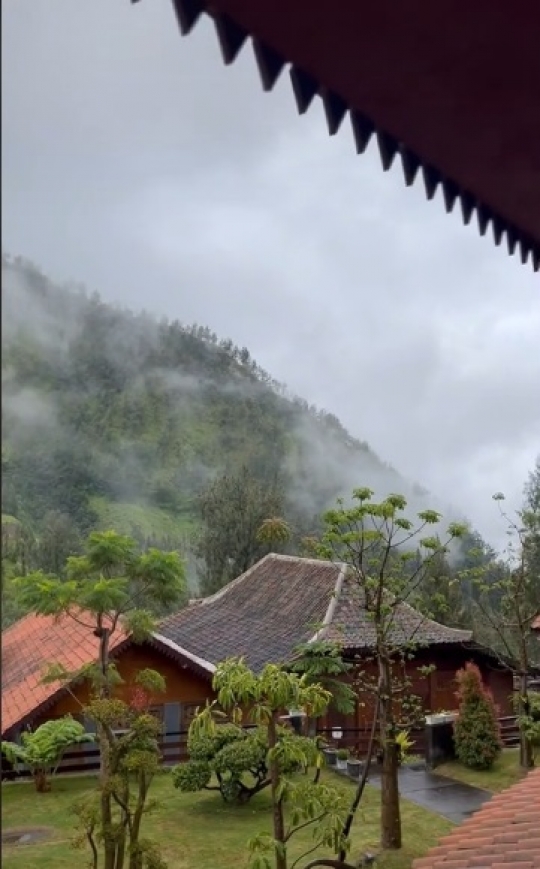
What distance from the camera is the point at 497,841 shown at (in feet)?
13.1

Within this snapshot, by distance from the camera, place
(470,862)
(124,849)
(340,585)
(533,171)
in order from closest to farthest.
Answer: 1. (533,171)
2. (470,862)
3. (124,849)
4. (340,585)

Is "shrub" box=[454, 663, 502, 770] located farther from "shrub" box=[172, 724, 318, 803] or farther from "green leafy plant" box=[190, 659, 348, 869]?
"green leafy plant" box=[190, 659, 348, 869]

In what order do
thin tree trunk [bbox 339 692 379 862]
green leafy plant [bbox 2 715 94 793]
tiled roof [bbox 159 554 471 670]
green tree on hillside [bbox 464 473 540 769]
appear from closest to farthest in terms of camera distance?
thin tree trunk [bbox 339 692 379 862]
green leafy plant [bbox 2 715 94 793]
green tree on hillside [bbox 464 473 540 769]
tiled roof [bbox 159 554 471 670]

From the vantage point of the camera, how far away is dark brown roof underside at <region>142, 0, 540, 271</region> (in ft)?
4.57

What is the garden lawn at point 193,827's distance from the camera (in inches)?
272

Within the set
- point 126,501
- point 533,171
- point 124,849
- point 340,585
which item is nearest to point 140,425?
point 126,501

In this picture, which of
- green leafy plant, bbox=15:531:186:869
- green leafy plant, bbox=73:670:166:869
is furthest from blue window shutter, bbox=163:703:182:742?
green leafy plant, bbox=73:670:166:869

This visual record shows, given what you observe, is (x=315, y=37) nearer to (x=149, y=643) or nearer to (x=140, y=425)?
(x=140, y=425)

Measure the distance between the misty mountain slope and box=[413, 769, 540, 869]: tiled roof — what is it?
2.62m

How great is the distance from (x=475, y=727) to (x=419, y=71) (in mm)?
9876

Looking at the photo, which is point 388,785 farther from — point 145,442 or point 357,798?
point 145,442

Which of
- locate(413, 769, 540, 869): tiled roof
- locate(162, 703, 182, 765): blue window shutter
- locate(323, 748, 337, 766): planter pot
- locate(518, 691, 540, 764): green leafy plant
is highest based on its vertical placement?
locate(413, 769, 540, 869): tiled roof

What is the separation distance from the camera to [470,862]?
12.3ft

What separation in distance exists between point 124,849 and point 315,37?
4.60 meters
